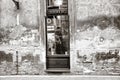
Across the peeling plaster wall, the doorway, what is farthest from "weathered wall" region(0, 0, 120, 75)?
the doorway

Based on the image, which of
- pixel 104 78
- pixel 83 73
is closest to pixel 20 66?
pixel 83 73

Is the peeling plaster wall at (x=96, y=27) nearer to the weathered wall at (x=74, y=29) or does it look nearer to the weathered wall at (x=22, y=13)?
the weathered wall at (x=74, y=29)

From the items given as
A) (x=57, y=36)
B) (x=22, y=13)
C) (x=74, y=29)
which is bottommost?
(x=57, y=36)

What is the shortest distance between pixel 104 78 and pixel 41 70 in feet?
7.43

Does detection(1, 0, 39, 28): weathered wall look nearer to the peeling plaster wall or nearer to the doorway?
the doorway

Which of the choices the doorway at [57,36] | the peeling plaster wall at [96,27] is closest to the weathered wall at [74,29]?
the peeling plaster wall at [96,27]

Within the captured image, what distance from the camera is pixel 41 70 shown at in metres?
10.7

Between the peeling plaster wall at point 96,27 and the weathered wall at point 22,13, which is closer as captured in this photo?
the peeling plaster wall at point 96,27

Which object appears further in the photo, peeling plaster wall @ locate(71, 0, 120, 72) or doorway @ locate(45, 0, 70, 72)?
doorway @ locate(45, 0, 70, 72)

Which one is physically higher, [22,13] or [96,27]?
[22,13]

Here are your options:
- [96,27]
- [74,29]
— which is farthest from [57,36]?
[96,27]

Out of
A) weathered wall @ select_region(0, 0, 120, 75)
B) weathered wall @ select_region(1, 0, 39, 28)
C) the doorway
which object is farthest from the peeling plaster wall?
weathered wall @ select_region(1, 0, 39, 28)

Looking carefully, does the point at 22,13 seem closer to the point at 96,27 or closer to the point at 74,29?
the point at 74,29

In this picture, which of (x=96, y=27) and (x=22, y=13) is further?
(x=22, y=13)
